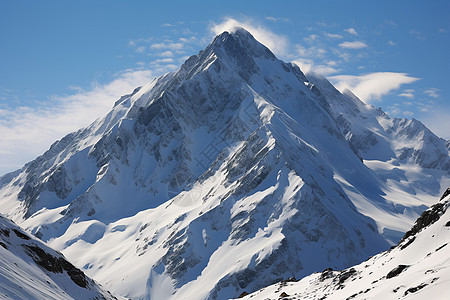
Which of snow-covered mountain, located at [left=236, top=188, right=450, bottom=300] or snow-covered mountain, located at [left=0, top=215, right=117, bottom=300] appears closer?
snow-covered mountain, located at [left=236, top=188, right=450, bottom=300]

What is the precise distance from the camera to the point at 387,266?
56.5 metres

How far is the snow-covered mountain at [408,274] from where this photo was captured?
41688mm

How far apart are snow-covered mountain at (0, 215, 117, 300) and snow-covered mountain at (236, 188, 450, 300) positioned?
29.9 metres

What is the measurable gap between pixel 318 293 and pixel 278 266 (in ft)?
424

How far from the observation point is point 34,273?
5638 cm

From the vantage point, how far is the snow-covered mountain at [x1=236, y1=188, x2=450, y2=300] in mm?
41688

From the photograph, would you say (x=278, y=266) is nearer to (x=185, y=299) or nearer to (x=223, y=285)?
(x=223, y=285)

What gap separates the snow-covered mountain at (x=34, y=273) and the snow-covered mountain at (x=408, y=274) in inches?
1177

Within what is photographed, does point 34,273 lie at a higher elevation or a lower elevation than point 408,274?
higher

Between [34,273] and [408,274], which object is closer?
[408,274]

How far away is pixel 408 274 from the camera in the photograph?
4656cm

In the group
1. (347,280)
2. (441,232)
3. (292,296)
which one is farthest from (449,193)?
(292,296)

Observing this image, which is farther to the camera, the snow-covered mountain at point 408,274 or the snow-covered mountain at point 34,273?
the snow-covered mountain at point 34,273

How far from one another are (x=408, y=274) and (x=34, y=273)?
39.5 m
